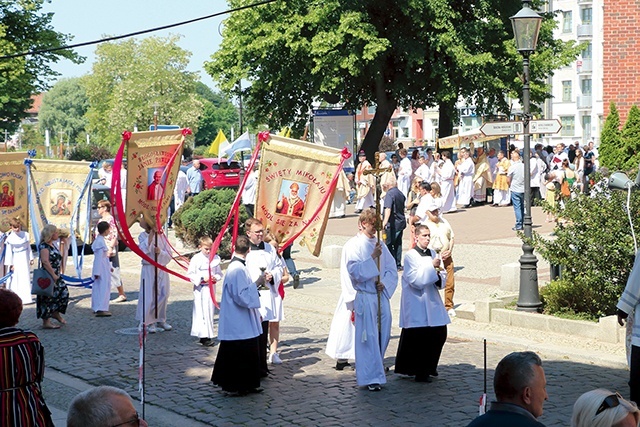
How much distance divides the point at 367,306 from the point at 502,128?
491 centimetres

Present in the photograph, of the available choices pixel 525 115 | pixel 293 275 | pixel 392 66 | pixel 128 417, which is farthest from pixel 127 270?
pixel 392 66

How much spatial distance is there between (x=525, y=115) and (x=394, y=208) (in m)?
5.12

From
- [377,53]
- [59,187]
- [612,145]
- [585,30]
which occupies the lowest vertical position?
[59,187]

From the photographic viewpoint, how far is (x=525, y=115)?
14.6 meters

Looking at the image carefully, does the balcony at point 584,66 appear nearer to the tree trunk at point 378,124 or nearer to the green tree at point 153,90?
the green tree at point 153,90

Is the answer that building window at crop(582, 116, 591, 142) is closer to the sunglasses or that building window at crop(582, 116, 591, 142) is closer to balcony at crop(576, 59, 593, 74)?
balcony at crop(576, 59, 593, 74)

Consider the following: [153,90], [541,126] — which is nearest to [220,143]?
[541,126]

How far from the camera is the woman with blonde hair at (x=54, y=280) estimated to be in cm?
1494

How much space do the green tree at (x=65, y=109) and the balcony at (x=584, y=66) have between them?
7162 centimetres

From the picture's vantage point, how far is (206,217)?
70.8ft

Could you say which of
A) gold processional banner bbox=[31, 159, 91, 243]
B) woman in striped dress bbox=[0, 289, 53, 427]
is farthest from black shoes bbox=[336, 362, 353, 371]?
gold processional banner bbox=[31, 159, 91, 243]

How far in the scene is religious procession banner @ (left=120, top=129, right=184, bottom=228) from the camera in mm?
13602

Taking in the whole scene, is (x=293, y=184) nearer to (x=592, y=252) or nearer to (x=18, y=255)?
(x=592, y=252)

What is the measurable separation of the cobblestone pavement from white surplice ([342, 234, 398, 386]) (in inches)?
9.9
